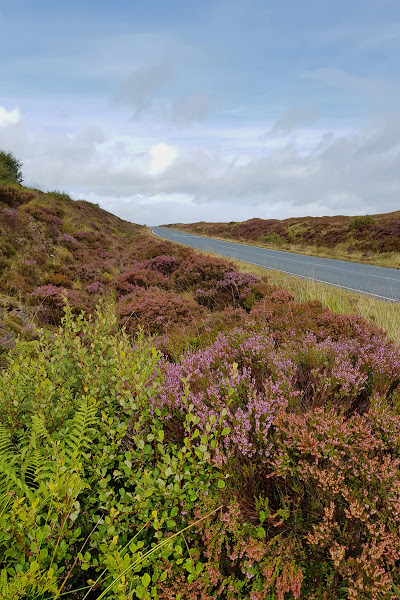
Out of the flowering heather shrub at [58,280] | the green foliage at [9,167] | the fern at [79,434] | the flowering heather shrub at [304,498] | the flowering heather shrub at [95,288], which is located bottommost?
the flowering heather shrub at [304,498]

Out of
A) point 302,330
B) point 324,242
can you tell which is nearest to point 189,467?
point 302,330

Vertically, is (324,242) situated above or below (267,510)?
above

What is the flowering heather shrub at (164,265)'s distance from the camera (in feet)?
Result: 43.6

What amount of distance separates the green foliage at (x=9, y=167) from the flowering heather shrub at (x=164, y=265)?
51.6 ft

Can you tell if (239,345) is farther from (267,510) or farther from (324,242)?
(324,242)

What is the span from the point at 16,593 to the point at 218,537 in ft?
3.09

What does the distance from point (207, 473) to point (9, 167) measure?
99.3 feet

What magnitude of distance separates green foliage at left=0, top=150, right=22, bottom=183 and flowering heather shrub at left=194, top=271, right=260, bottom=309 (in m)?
20.2

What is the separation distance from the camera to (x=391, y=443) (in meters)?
2.10

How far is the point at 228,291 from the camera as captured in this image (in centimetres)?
936

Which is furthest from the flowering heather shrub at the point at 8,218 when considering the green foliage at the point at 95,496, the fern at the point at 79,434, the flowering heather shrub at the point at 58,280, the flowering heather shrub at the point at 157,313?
the fern at the point at 79,434

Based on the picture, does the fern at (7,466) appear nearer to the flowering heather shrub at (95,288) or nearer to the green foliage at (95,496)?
the green foliage at (95,496)

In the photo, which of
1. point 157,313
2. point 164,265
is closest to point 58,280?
point 164,265

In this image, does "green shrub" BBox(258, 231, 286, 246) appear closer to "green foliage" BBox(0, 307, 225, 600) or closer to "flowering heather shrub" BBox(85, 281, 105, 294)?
"flowering heather shrub" BBox(85, 281, 105, 294)
